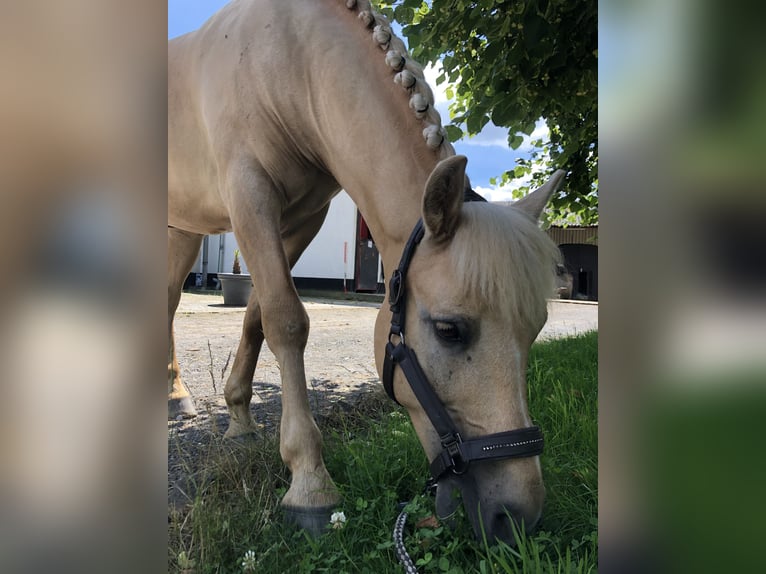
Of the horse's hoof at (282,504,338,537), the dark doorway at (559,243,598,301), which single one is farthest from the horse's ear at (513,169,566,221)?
the dark doorway at (559,243,598,301)

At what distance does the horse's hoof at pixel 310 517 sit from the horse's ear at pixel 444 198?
1.05m

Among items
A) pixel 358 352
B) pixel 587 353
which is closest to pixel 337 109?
pixel 587 353

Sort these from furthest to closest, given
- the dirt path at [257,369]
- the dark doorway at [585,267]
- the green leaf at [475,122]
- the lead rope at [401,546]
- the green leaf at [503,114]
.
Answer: the dark doorway at [585,267] < the green leaf at [475,122] < the green leaf at [503,114] < the dirt path at [257,369] < the lead rope at [401,546]

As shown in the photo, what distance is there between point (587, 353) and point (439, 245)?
142 inches

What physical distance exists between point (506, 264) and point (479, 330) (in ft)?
0.71

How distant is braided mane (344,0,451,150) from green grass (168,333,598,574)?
129 centimetres

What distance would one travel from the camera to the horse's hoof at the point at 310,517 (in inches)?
67.9

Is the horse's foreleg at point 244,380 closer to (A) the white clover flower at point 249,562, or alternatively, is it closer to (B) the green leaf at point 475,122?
(A) the white clover flower at point 249,562

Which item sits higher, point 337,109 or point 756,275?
point 337,109

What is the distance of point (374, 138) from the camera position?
1874mm

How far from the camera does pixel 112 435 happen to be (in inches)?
15.7

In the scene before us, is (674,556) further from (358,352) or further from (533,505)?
(358,352)

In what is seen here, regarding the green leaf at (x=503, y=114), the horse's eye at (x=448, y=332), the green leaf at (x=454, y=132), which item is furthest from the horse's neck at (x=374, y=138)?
the green leaf at (x=454, y=132)

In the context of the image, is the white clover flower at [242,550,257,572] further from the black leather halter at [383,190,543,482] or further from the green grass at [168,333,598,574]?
the black leather halter at [383,190,543,482]
